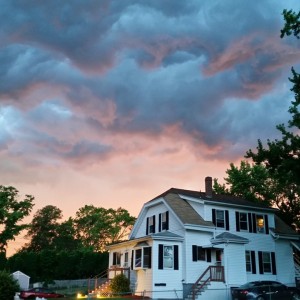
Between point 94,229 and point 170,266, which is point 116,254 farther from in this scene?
point 94,229

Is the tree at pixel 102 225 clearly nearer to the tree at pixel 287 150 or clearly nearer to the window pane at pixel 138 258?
the window pane at pixel 138 258

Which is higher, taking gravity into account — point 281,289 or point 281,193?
point 281,193

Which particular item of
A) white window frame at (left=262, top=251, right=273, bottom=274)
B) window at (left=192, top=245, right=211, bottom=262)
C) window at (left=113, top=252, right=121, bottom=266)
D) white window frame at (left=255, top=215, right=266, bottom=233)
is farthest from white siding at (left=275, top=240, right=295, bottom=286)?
window at (left=113, top=252, right=121, bottom=266)

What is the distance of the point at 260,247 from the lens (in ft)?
117

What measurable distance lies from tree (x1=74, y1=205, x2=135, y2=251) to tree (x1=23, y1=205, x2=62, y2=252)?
9.32 metres

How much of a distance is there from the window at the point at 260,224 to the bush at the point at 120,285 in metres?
12.9

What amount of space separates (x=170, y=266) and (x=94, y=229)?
4751cm

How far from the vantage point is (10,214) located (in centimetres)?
5000

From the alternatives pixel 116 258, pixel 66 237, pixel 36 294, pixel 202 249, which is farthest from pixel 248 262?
pixel 66 237

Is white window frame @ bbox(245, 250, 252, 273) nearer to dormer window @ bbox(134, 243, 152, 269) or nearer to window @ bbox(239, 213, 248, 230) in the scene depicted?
window @ bbox(239, 213, 248, 230)

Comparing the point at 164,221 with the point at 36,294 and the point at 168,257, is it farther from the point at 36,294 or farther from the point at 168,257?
the point at 36,294

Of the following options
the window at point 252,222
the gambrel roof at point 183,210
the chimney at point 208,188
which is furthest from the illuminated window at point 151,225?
the window at point 252,222

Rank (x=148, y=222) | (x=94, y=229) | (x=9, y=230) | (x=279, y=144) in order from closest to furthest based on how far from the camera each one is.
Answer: (x=279, y=144) → (x=148, y=222) → (x=9, y=230) → (x=94, y=229)

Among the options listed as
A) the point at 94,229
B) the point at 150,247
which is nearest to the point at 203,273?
the point at 150,247
